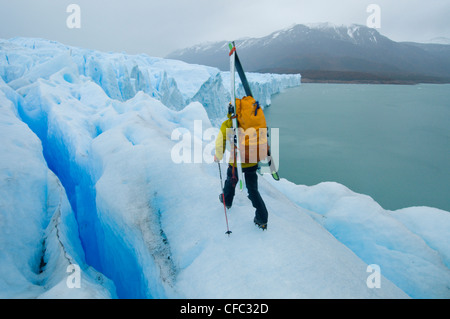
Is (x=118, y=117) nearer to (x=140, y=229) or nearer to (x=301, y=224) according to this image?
(x=140, y=229)

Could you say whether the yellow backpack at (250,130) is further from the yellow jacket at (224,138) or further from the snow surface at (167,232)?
the snow surface at (167,232)

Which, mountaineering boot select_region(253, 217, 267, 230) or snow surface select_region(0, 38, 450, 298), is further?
mountaineering boot select_region(253, 217, 267, 230)

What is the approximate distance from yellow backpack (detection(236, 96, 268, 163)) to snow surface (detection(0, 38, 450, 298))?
75cm

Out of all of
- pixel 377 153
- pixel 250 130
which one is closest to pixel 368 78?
pixel 377 153

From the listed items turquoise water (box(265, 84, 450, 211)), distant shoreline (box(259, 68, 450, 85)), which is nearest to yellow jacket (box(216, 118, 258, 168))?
turquoise water (box(265, 84, 450, 211))

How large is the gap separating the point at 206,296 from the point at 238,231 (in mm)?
667

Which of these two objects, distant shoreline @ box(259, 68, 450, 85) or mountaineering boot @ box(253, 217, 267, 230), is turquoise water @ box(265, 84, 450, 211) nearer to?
mountaineering boot @ box(253, 217, 267, 230)

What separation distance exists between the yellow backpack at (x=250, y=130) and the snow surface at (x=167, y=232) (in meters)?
0.75

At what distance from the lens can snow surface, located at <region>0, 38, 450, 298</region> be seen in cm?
180

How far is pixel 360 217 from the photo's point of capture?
13.0ft

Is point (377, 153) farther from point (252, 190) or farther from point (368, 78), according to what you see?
point (368, 78)

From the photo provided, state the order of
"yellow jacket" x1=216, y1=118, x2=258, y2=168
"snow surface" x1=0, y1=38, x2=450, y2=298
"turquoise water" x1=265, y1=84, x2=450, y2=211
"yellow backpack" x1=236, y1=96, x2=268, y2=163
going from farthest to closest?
"turquoise water" x1=265, y1=84, x2=450, y2=211 → "yellow jacket" x1=216, y1=118, x2=258, y2=168 → "yellow backpack" x1=236, y1=96, x2=268, y2=163 → "snow surface" x1=0, y1=38, x2=450, y2=298

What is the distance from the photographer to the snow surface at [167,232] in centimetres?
180
